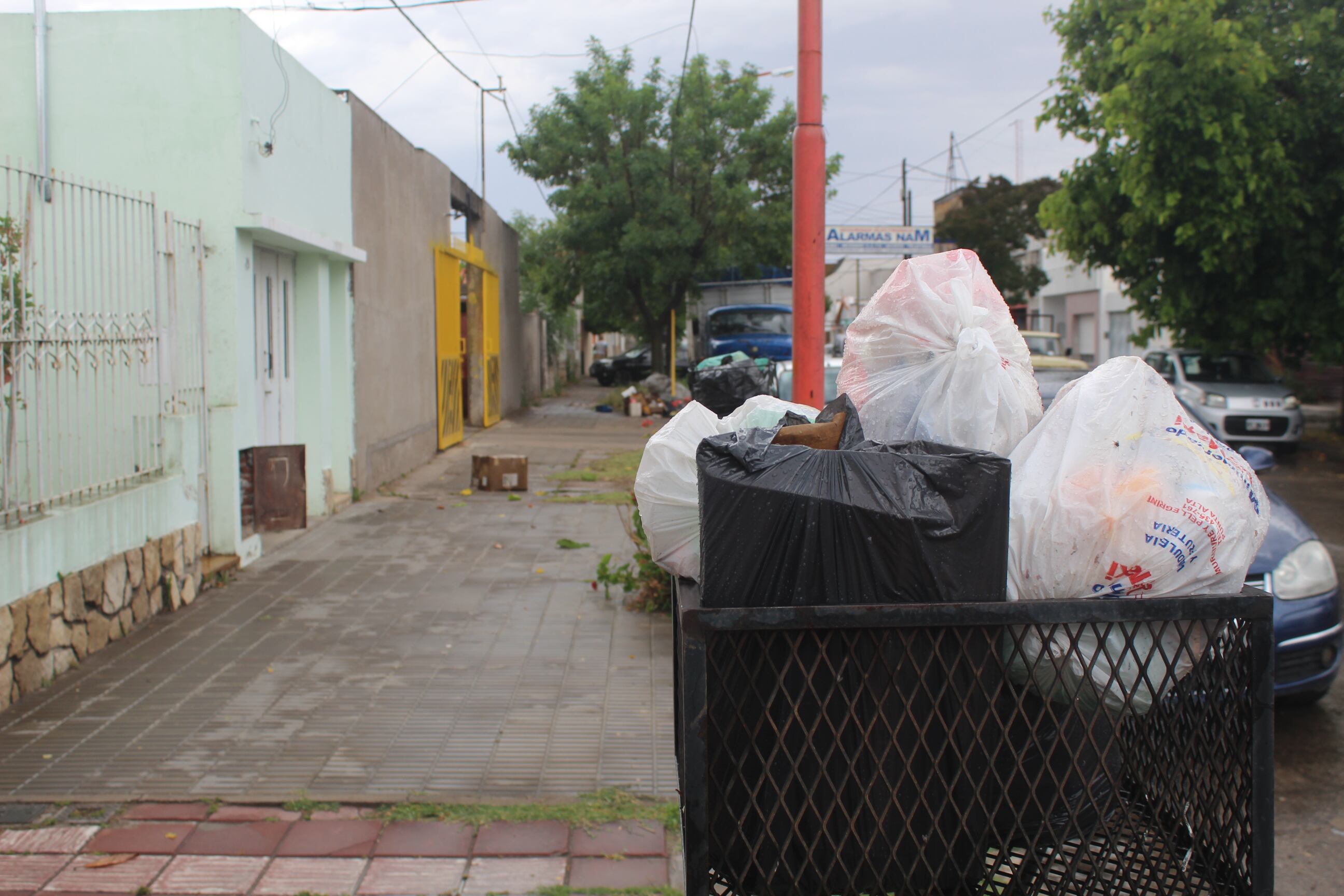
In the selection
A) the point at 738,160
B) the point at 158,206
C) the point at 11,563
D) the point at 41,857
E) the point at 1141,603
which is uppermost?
the point at 738,160

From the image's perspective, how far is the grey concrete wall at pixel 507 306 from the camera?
20562 millimetres

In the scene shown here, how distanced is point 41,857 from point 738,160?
69.9 ft

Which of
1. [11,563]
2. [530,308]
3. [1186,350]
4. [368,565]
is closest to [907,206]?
[530,308]

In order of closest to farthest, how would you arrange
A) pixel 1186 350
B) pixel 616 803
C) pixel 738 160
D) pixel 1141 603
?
pixel 1141 603
pixel 616 803
pixel 1186 350
pixel 738 160

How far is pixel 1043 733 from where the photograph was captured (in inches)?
76.6

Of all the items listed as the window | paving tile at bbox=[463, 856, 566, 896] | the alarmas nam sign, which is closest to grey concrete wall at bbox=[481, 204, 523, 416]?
the window

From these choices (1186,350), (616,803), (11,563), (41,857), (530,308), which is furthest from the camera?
(530,308)

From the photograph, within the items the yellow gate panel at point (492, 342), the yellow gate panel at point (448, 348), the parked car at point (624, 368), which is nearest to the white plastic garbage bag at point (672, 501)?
the yellow gate panel at point (448, 348)

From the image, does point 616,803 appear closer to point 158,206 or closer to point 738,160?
point 158,206

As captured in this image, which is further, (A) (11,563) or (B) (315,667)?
(B) (315,667)

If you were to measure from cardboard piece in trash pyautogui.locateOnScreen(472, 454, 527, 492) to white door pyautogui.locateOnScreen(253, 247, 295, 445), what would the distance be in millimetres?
2342

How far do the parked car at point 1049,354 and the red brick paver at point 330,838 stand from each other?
429 cm

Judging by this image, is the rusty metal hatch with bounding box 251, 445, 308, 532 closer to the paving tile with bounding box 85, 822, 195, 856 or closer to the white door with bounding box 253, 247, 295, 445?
the white door with bounding box 253, 247, 295, 445

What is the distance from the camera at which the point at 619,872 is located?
139 inches
